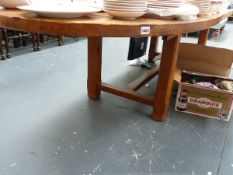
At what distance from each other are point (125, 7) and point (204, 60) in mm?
1416

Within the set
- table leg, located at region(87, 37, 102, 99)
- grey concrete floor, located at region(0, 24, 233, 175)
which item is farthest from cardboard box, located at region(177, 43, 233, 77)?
table leg, located at region(87, 37, 102, 99)

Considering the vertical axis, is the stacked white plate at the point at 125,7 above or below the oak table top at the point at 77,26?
above

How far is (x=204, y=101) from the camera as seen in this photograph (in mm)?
1768

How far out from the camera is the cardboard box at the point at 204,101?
67.4 inches

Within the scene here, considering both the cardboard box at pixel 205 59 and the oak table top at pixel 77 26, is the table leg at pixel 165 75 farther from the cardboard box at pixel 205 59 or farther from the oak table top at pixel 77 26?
the cardboard box at pixel 205 59

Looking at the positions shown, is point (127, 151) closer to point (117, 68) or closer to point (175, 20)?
point (175, 20)

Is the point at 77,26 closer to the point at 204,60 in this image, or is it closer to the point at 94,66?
the point at 94,66

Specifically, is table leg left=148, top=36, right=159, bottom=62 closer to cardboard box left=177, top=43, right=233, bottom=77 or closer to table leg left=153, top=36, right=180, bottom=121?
cardboard box left=177, top=43, right=233, bottom=77

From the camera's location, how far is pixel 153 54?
300cm

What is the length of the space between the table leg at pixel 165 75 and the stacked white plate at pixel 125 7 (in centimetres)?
42

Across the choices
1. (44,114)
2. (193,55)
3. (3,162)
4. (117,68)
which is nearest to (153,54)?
(117,68)

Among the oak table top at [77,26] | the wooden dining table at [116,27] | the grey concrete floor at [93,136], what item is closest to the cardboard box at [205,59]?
the grey concrete floor at [93,136]

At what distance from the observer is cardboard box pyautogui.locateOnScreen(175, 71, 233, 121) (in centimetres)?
171

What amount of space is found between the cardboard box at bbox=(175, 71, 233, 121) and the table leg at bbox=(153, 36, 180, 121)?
0.18 metres
